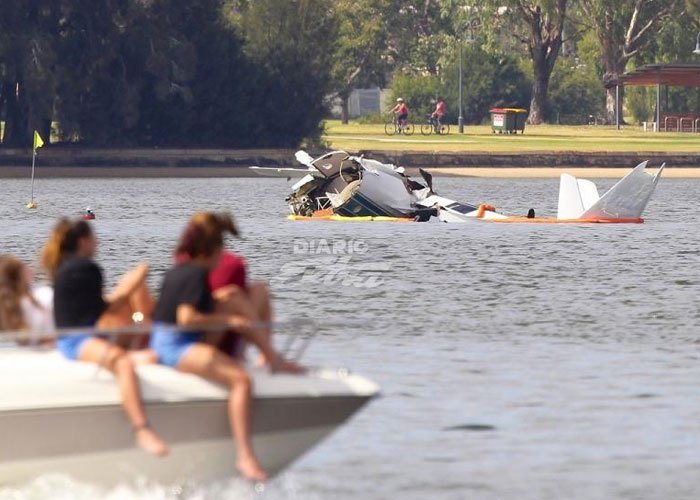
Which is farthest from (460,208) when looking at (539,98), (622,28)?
(622,28)

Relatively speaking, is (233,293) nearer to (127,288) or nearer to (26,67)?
(127,288)

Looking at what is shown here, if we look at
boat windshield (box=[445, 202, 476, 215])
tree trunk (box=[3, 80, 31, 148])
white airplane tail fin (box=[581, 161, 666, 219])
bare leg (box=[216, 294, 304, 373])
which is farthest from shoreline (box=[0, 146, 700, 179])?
bare leg (box=[216, 294, 304, 373])

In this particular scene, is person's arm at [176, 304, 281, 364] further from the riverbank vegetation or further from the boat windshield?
the riverbank vegetation

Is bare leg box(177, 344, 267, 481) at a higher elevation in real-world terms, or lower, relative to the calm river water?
higher

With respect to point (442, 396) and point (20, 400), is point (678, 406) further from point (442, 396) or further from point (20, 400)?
point (20, 400)

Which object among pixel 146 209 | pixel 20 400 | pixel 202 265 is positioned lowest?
pixel 146 209

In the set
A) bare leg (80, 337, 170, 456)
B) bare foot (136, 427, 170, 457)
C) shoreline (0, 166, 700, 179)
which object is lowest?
shoreline (0, 166, 700, 179)

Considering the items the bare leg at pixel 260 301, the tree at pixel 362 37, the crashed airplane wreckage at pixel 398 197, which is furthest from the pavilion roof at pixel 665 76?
the bare leg at pixel 260 301

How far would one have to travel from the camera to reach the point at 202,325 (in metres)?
13.2

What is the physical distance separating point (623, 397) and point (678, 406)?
2.80 feet

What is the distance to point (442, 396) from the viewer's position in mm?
19734

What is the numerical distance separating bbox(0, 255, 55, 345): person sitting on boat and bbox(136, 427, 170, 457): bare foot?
41.0 inches

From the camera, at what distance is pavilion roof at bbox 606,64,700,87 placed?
9269cm

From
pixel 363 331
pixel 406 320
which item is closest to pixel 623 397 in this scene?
pixel 363 331
